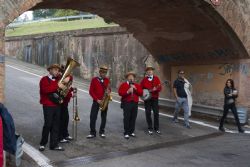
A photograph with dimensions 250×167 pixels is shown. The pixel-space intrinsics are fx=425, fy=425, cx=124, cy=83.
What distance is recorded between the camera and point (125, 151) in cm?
944

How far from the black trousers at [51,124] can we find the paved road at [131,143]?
23cm

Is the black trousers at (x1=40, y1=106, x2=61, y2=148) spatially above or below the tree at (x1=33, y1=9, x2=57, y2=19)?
below

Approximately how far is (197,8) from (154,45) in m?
3.95

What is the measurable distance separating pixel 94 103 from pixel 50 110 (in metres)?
1.72

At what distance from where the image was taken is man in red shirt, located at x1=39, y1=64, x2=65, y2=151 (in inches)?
Answer: 351

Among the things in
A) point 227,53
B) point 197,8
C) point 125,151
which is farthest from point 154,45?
point 125,151

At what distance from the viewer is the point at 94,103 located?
34.3 feet

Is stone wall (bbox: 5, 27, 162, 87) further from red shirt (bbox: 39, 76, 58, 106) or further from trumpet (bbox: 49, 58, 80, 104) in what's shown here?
red shirt (bbox: 39, 76, 58, 106)

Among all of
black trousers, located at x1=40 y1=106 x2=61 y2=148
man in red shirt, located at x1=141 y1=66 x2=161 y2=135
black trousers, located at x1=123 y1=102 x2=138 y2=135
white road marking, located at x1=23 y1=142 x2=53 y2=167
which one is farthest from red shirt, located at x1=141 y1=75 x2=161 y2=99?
white road marking, located at x1=23 y1=142 x2=53 y2=167

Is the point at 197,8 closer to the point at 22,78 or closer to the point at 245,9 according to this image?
the point at 245,9

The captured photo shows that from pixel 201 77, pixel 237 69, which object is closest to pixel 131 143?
pixel 237 69

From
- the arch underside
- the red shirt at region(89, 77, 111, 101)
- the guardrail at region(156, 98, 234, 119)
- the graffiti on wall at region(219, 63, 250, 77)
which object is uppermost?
the arch underside

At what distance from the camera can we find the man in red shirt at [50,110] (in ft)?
29.2

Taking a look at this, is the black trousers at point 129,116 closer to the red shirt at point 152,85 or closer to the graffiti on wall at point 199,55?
the red shirt at point 152,85
